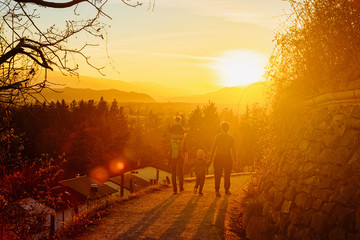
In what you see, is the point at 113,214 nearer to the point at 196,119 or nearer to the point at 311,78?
the point at 311,78

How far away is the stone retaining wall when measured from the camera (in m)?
3.95

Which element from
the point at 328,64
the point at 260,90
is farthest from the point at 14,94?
the point at 260,90

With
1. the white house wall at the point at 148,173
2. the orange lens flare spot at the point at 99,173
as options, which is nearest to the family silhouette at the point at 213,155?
the white house wall at the point at 148,173

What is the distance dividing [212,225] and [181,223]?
2.10 ft

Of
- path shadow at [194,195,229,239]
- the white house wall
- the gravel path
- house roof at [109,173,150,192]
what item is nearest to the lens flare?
the white house wall

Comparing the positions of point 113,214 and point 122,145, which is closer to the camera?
point 113,214

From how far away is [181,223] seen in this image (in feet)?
22.1

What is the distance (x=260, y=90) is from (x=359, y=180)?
5.54m

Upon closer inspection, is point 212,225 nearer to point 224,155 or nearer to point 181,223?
point 181,223

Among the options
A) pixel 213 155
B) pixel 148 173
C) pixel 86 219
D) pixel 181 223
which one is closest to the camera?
pixel 181 223

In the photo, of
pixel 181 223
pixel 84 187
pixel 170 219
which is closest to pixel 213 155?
pixel 170 219

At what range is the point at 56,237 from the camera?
6.68m

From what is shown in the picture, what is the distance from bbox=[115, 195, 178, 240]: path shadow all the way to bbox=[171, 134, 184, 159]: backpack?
1432mm

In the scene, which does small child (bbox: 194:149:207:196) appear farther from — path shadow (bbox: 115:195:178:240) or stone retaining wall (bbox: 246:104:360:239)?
stone retaining wall (bbox: 246:104:360:239)
